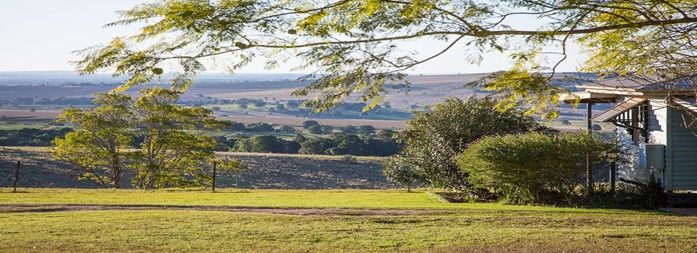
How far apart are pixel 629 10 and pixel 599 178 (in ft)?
43.8

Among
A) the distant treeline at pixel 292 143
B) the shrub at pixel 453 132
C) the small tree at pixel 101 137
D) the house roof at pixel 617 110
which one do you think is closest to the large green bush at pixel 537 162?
the house roof at pixel 617 110

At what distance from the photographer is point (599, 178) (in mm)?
24828

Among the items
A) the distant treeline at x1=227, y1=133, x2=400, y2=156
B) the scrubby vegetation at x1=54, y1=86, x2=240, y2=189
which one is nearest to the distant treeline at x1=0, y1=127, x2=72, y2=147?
the distant treeline at x1=227, y1=133, x2=400, y2=156

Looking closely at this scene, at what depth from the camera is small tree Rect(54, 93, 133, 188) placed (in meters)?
43.7

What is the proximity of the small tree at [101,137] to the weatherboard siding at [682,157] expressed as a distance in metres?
27.1

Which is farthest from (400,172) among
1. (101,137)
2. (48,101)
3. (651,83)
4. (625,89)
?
(48,101)

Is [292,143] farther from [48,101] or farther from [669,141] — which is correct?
[48,101]

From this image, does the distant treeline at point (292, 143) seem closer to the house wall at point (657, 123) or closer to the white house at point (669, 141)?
the house wall at point (657, 123)

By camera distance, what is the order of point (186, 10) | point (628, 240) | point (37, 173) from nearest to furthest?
point (186, 10) < point (628, 240) < point (37, 173)

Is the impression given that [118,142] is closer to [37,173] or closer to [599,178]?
[37,173]

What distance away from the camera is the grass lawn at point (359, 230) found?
1346 cm

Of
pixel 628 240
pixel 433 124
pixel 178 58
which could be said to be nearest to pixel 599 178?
pixel 433 124

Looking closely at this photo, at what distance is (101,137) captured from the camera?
44188 mm

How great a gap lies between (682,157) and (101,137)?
93.2ft
